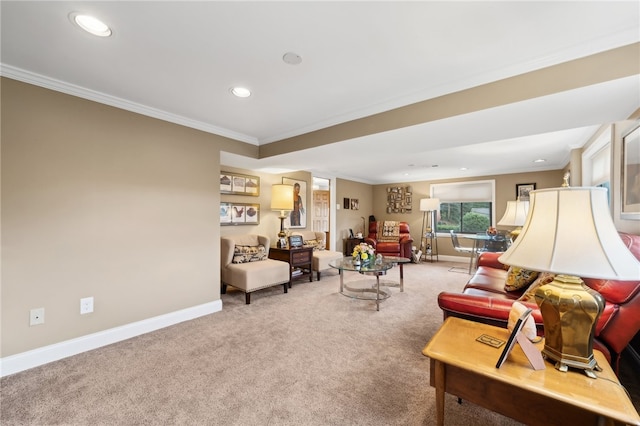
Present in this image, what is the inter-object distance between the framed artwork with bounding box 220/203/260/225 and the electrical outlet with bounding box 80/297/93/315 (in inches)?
77.8

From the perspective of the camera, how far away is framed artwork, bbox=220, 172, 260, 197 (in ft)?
13.6

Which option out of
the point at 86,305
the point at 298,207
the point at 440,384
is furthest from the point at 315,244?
the point at 440,384

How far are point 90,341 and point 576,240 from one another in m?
3.47

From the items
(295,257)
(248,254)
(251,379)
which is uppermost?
(248,254)

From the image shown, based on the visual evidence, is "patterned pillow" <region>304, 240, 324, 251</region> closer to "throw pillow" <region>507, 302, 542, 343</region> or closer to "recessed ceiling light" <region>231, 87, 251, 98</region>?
"recessed ceiling light" <region>231, 87, 251, 98</region>

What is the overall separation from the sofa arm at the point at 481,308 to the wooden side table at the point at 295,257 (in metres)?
2.76

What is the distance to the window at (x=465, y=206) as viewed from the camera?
6707mm

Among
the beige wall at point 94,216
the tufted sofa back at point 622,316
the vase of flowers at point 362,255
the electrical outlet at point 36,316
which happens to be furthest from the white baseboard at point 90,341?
the tufted sofa back at point 622,316

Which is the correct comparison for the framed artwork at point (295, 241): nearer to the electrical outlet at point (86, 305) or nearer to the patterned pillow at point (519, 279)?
the electrical outlet at point (86, 305)

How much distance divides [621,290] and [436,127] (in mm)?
1639

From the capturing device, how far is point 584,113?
202cm

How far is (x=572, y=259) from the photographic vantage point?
979 mm

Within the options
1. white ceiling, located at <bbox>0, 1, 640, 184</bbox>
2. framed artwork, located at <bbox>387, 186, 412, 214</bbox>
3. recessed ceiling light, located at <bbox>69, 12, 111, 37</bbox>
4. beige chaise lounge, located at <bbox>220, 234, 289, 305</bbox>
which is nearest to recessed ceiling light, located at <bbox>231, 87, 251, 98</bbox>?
white ceiling, located at <bbox>0, 1, 640, 184</bbox>

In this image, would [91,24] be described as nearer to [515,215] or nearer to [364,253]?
[364,253]
